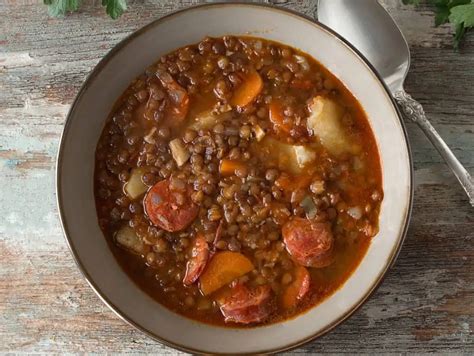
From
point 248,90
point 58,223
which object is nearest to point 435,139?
point 248,90

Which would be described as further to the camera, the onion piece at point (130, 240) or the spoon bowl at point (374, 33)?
the spoon bowl at point (374, 33)

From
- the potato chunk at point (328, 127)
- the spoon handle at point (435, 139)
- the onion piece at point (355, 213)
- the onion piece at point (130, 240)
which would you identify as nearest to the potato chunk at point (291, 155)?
the potato chunk at point (328, 127)

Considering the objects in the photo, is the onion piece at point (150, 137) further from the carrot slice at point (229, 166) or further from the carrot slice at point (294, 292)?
the carrot slice at point (294, 292)

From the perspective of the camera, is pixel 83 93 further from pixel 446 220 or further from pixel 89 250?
pixel 446 220

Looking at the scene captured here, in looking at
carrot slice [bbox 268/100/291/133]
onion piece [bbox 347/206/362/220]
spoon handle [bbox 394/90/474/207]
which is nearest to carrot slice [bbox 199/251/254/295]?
onion piece [bbox 347/206/362/220]

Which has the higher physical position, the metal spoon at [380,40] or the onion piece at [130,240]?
the metal spoon at [380,40]

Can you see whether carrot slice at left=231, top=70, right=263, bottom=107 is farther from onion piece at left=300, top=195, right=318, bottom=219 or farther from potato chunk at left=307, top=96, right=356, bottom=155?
onion piece at left=300, top=195, right=318, bottom=219
